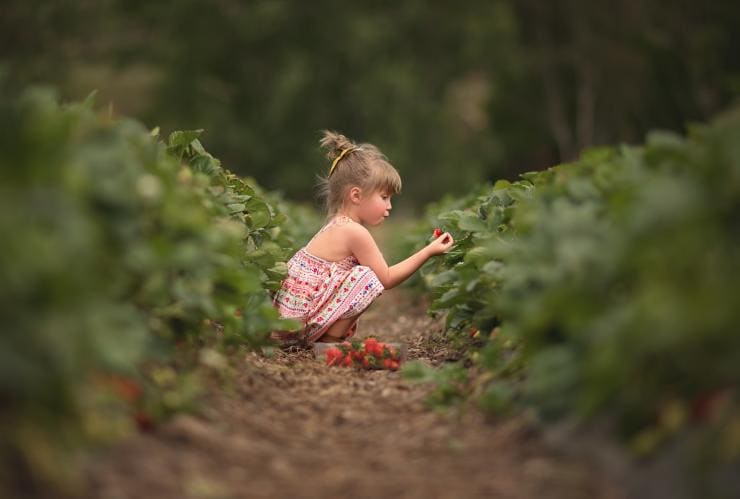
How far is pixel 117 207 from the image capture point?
8.75ft

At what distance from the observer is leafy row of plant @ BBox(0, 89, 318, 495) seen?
7.02 feet

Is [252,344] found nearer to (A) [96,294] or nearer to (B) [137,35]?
(A) [96,294]

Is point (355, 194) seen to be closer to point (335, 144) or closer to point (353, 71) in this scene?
point (335, 144)

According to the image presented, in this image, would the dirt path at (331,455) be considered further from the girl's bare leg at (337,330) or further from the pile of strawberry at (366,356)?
the girl's bare leg at (337,330)

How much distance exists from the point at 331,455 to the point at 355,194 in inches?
96.9

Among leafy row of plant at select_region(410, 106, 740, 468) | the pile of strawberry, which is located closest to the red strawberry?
the pile of strawberry

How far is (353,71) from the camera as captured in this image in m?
27.5

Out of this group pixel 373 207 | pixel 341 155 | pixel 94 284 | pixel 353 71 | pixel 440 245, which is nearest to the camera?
pixel 94 284

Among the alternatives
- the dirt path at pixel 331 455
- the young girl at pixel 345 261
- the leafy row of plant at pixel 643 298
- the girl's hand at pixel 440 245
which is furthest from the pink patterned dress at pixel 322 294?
the leafy row of plant at pixel 643 298

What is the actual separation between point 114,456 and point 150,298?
0.64 m

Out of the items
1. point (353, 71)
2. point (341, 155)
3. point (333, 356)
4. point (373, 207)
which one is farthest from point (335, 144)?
point (353, 71)

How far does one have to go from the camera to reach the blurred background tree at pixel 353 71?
25203 millimetres

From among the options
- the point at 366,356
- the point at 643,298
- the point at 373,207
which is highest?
the point at 373,207

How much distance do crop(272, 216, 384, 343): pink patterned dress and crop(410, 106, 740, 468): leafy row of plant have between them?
1.77 metres
